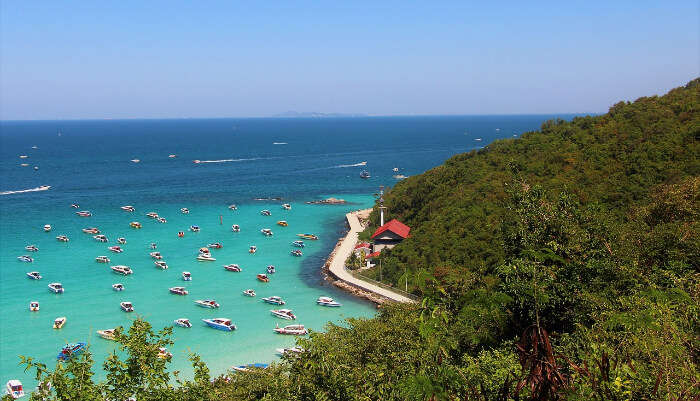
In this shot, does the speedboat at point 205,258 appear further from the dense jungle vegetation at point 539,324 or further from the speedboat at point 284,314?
the dense jungle vegetation at point 539,324

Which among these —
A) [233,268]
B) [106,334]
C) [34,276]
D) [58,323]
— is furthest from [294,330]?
[34,276]

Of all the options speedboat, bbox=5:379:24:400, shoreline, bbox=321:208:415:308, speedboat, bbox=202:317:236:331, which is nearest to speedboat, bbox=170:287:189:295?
speedboat, bbox=202:317:236:331

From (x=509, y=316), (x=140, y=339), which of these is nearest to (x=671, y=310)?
(x=509, y=316)

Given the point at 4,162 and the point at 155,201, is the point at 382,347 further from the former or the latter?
the point at 4,162

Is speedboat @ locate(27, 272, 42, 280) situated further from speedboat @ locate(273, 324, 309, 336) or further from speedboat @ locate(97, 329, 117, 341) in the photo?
speedboat @ locate(273, 324, 309, 336)

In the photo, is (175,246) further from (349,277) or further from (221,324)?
(221,324)
